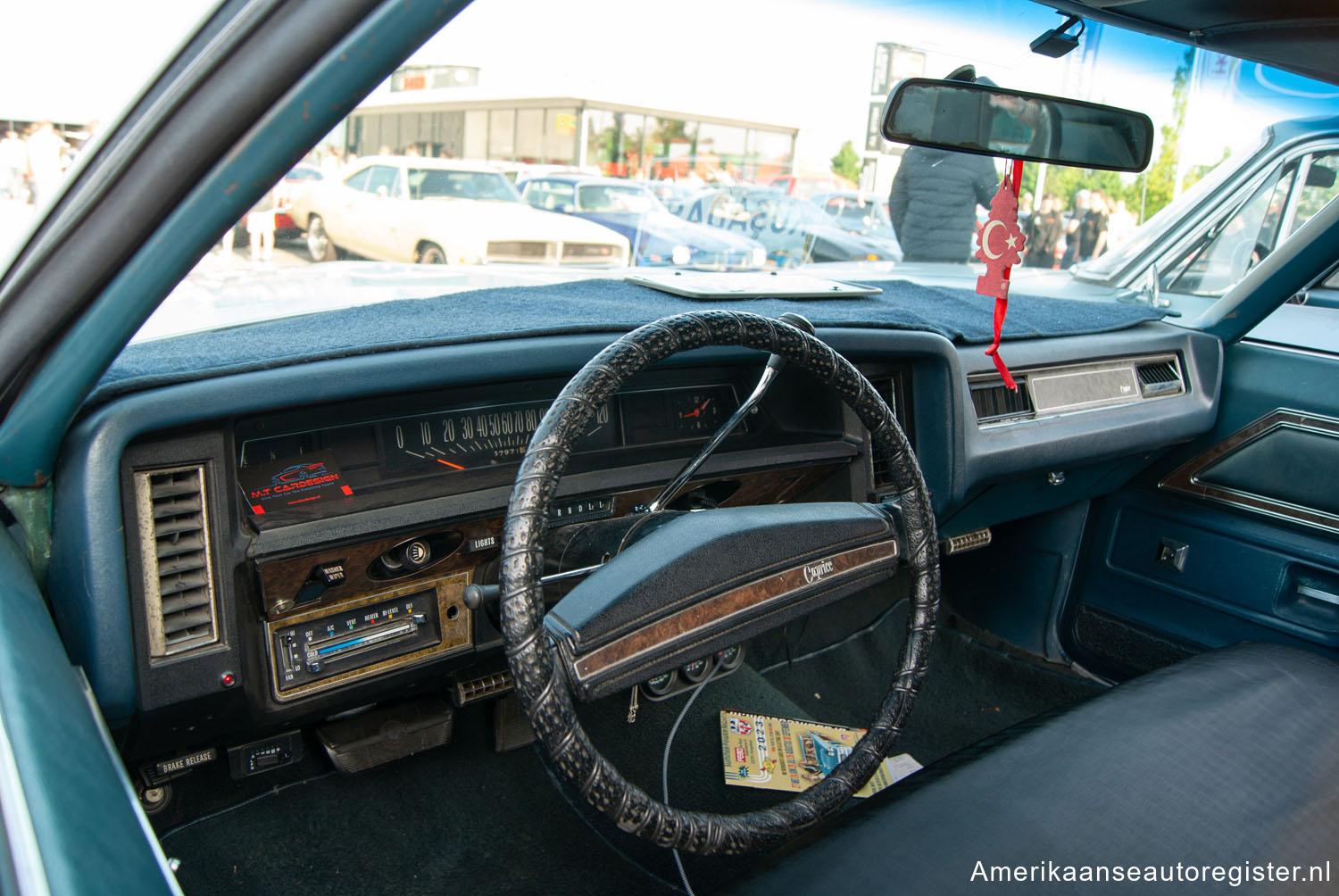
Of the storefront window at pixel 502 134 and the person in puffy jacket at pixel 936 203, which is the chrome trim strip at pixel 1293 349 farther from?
the storefront window at pixel 502 134

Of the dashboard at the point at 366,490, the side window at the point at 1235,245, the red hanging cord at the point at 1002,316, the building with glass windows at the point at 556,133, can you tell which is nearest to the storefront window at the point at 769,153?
the building with glass windows at the point at 556,133

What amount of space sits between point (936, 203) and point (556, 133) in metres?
2.31

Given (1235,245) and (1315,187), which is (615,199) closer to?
(1235,245)

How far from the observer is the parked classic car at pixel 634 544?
0.94m

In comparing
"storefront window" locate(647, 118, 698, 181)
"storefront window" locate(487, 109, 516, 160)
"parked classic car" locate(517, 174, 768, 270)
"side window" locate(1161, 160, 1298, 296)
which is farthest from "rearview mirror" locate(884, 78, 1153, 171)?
"storefront window" locate(647, 118, 698, 181)

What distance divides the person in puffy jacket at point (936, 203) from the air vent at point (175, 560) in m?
1.76

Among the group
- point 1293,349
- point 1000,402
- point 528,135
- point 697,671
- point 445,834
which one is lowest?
point 445,834

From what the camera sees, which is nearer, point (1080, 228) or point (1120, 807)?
point (1120, 807)

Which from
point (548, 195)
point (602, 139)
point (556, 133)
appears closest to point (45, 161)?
point (556, 133)

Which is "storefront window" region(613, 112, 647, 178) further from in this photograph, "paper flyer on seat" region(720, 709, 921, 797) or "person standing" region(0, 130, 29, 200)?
"person standing" region(0, 130, 29, 200)

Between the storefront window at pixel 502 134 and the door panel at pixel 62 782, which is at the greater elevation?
the storefront window at pixel 502 134

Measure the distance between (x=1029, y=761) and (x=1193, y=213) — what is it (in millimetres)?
2287

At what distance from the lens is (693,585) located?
123 cm

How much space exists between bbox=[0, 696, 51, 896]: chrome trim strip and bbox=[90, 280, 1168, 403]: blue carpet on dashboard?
514mm
